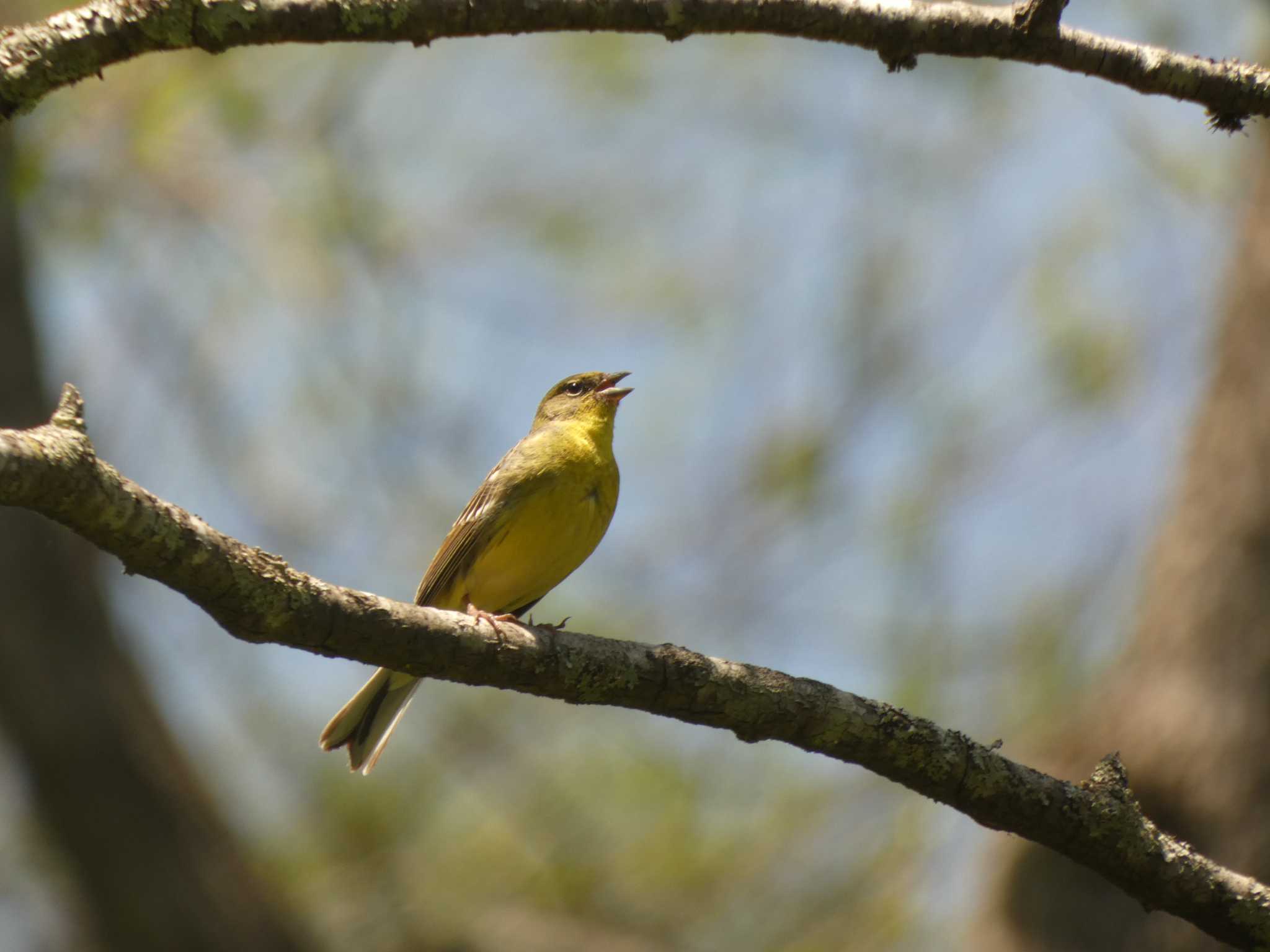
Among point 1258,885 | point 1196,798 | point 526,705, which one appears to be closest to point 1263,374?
point 1196,798

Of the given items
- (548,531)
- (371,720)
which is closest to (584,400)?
(548,531)

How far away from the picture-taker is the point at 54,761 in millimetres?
6832

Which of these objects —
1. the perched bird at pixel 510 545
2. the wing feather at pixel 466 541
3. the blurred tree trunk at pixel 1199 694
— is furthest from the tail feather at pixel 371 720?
the blurred tree trunk at pixel 1199 694

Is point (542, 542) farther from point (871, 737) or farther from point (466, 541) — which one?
point (871, 737)

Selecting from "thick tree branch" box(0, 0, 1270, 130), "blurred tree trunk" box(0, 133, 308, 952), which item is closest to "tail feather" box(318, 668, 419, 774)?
"blurred tree trunk" box(0, 133, 308, 952)

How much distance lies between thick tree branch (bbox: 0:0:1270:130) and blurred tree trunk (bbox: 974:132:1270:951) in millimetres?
4602

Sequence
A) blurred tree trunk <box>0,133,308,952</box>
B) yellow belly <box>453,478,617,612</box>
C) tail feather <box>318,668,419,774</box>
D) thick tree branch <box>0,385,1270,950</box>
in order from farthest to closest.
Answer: blurred tree trunk <box>0,133,308,952</box> → yellow belly <box>453,478,617,612</box> → tail feather <box>318,668,419,774</box> → thick tree branch <box>0,385,1270,950</box>

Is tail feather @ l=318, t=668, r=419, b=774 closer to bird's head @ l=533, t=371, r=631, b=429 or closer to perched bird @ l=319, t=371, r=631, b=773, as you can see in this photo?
perched bird @ l=319, t=371, r=631, b=773

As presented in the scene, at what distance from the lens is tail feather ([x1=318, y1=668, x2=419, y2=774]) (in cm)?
575

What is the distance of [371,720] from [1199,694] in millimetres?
4774

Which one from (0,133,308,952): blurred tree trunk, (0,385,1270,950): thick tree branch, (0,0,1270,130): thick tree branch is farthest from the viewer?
(0,133,308,952): blurred tree trunk

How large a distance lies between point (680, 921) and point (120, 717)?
4.37m

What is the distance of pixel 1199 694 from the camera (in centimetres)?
737

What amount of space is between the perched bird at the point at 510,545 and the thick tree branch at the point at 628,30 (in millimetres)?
2868
